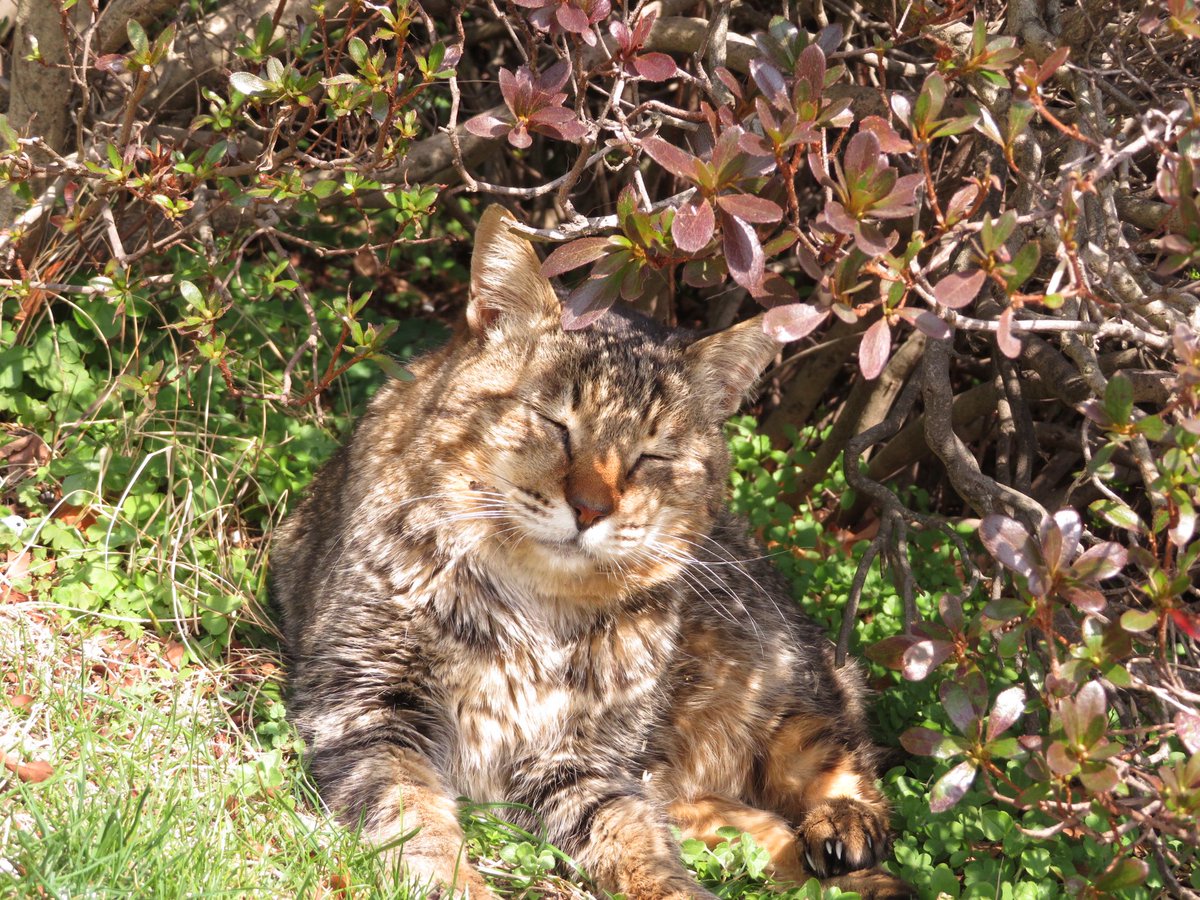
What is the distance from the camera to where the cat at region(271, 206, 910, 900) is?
2.96 meters

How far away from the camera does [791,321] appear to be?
7.30 ft

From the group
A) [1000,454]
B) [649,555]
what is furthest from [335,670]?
[1000,454]

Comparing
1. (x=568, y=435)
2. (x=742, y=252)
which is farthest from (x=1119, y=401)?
(x=568, y=435)

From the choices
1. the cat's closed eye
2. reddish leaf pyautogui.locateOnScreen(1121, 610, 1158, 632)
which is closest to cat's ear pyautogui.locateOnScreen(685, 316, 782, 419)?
the cat's closed eye

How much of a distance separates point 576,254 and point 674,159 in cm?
30

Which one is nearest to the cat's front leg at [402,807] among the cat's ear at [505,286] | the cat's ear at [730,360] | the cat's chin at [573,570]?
the cat's chin at [573,570]

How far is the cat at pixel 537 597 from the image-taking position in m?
2.96

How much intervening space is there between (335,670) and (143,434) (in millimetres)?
1216

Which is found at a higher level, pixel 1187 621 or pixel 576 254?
pixel 576 254

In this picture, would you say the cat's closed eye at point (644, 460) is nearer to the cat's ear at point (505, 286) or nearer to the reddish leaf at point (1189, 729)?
the cat's ear at point (505, 286)

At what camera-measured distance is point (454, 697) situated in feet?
10.3

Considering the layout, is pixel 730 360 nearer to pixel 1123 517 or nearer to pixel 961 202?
pixel 961 202

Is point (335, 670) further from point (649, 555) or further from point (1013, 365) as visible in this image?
point (1013, 365)

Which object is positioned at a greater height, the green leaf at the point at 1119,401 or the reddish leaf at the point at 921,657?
the green leaf at the point at 1119,401
